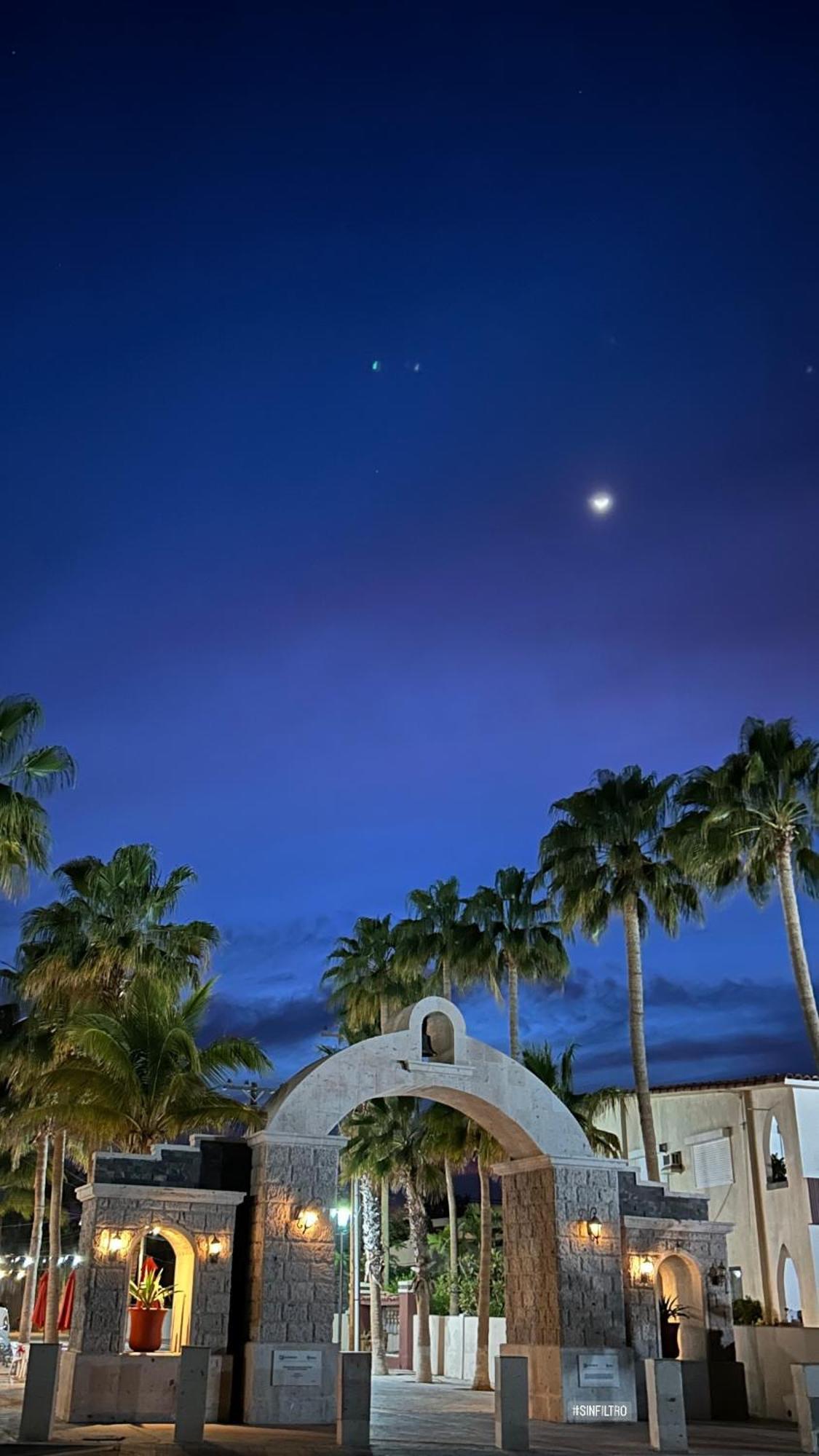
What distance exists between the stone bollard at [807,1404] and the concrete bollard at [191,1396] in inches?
290

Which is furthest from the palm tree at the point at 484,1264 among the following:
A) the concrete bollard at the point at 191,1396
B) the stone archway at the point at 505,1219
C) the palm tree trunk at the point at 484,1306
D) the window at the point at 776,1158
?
the concrete bollard at the point at 191,1396

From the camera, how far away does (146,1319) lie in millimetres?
17766

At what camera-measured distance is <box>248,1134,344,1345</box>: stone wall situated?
59.7 feet

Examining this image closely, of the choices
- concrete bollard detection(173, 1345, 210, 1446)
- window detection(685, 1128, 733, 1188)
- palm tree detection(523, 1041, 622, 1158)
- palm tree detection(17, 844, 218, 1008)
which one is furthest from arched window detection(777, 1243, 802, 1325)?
concrete bollard detection(173, 1345, 210, 1446)

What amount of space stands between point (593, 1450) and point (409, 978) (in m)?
19.2

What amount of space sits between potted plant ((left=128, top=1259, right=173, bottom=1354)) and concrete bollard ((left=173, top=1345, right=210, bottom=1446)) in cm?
319

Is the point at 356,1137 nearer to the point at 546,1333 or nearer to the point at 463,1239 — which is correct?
the point at 546,1333

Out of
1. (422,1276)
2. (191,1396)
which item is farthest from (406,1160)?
(191,1396)

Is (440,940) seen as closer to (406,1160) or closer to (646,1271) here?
(406,1160)

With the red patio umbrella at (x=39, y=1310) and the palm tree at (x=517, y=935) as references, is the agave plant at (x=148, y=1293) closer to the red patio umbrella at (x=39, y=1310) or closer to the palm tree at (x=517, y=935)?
the palm tree at (x=517, y=935)

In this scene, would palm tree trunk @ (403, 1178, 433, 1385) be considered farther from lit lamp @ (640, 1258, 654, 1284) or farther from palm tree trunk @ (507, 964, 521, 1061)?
lit lamp @ (640, 1258, 654, 1284)

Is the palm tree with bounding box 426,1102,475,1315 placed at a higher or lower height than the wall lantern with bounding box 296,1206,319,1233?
higher

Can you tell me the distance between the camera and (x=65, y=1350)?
1755 cm

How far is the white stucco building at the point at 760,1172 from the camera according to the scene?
32.8 meters
